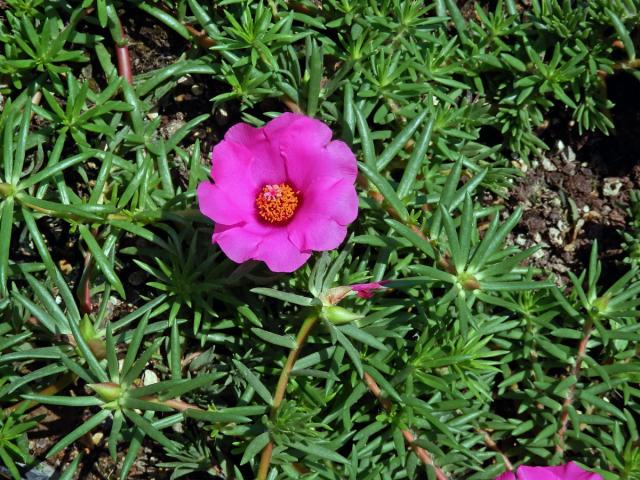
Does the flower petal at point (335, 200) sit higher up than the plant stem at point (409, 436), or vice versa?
the flower petal at point (335, 200)

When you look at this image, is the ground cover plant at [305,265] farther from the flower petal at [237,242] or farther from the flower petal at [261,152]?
the flower petal at [237,242]

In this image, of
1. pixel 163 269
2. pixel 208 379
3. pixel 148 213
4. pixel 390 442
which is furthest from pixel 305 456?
pixel 148 213

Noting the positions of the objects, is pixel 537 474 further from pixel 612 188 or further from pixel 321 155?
pixel 612 188

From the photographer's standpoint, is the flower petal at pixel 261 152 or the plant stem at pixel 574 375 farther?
the plant stem at pixel 574 375

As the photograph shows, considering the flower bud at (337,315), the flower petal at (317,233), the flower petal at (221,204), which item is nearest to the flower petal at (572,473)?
the flower bud at (337,315)

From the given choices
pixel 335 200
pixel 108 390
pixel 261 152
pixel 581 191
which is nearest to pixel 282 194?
pixel 261 152

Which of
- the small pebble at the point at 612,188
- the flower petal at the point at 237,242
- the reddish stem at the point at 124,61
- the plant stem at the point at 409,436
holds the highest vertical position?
the reddish stem at the point at 124,61
